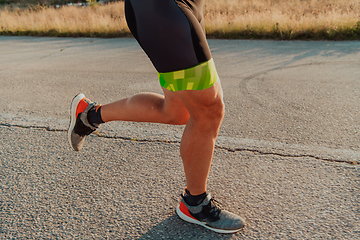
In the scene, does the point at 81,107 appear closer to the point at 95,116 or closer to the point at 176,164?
the point at 95,116

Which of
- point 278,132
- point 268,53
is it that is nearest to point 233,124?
point 278,132

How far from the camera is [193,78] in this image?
1.56 meters

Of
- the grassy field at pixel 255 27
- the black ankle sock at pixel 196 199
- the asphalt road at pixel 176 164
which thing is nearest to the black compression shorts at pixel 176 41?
the black ankle sock at pixel 196 199

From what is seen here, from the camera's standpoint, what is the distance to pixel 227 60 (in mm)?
5949

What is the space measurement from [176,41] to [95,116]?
1.14 m

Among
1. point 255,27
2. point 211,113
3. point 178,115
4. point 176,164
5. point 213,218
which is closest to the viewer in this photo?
point 211,113

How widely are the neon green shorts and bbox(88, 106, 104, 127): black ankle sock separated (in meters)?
0.96

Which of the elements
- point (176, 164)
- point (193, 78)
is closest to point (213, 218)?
point (176, 164)

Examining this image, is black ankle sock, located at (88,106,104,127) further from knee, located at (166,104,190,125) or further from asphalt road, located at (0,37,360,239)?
knee, located at (166,104,190,125)

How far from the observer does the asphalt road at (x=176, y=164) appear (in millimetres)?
1900

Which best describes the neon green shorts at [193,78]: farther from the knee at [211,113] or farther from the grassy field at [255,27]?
the grassy field at [255,27]

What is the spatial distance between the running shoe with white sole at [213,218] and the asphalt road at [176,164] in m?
0.06

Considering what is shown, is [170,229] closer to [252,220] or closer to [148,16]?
[252,220]

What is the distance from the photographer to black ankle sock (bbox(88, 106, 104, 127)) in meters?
2.39
